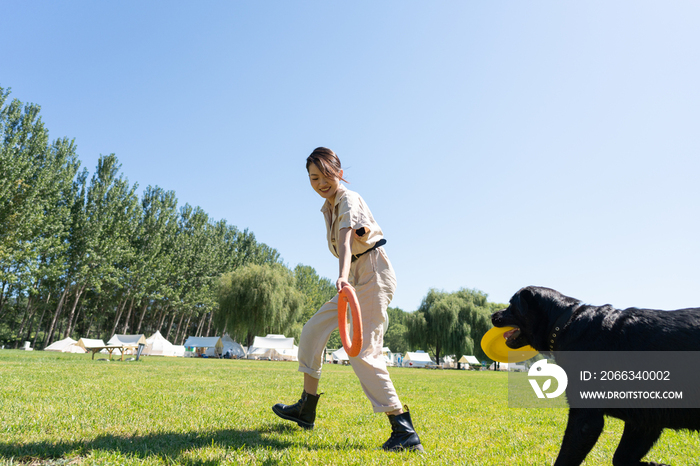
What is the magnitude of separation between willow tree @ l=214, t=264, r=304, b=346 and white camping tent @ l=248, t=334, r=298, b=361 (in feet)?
4.46

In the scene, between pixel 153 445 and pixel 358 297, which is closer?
pixel 153 445

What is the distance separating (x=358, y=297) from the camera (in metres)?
3.34

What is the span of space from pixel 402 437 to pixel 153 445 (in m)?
1.85

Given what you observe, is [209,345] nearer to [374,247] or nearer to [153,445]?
[153,445]

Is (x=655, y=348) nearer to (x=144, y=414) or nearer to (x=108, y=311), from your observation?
(x=144, y=414)

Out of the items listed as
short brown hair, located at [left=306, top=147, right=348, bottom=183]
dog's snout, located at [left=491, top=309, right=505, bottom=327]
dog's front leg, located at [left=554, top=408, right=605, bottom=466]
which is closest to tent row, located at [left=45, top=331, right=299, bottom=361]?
short brown hair, located at [left=306, top=147, right=348, bottom=183]

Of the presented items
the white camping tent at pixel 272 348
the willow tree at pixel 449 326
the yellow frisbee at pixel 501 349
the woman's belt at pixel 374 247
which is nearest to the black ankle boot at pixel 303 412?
the woman's belt at pixel 374 247

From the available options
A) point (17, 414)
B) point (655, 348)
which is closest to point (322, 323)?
point (655, 348)

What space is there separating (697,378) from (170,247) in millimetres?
51129

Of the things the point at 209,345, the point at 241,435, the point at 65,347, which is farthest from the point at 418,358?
the point at 241,435

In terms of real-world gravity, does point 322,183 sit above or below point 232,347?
above

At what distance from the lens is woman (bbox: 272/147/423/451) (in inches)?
122

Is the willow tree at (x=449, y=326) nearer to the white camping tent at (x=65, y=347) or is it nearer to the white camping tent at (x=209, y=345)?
the white camping tent at (x=209, y=345)

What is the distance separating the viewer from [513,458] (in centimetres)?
294
